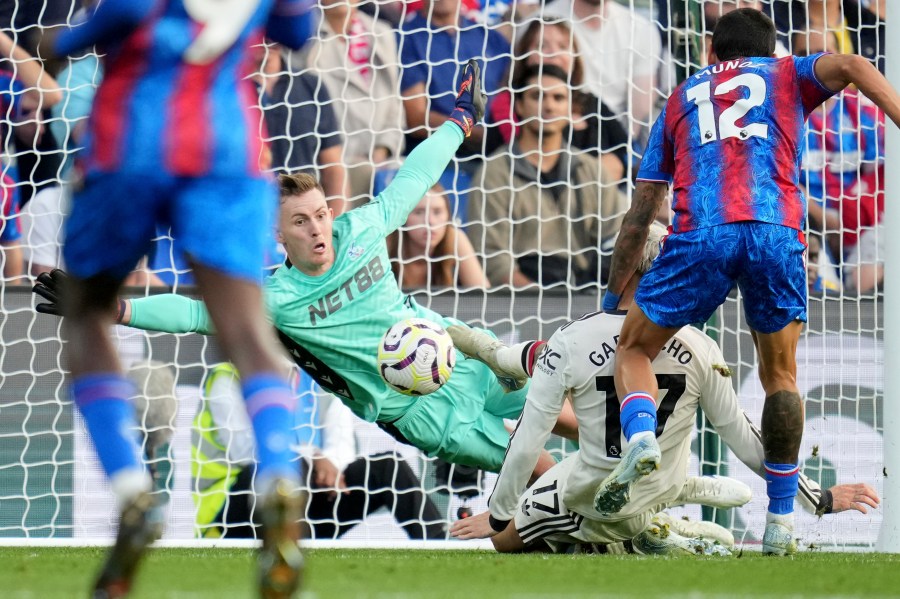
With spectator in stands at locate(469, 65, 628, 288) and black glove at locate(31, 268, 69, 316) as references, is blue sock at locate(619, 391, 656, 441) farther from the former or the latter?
spectator in stands at locate(469, 65, 628, 288)

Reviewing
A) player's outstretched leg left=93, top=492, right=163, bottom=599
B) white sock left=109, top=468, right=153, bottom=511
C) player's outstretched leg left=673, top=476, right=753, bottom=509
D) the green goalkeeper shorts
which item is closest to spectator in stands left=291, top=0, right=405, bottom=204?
the green goalkeeper shorts

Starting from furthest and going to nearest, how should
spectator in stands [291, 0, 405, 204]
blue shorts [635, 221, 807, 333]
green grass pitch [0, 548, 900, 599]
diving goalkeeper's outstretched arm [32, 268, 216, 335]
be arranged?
spectator in stands [291, 0, 405, 204] < diving goalkeeper's outstretched arm [32, 268, 216, 335] < blue shorts [635, 221, 807, 333] < green grass pitch [0, 548, 900, 599]

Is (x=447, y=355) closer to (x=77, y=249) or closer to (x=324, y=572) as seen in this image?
(x=324, y=572)

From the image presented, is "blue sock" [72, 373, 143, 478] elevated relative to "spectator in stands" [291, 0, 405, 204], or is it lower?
lower

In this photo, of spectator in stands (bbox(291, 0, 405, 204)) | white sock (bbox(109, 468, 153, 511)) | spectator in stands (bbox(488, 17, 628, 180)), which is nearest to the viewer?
white sock (bbox(109, 468, 153, 511))

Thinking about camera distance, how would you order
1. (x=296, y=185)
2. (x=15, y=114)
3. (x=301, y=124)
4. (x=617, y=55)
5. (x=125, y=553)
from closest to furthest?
(x=125, y=553) < (x=296, y=185) < (x=15, y=114) < (x=301, y=124) < (x=617, y=55)

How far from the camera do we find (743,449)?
4891 mm

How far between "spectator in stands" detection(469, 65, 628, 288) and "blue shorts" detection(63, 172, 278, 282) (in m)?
4.52

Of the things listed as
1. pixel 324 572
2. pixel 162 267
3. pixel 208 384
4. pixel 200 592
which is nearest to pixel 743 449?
pixel 324 572

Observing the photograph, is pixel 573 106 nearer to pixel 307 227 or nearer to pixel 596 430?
pixel 307 227

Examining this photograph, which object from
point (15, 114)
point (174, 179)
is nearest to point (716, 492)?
point (174, 179)

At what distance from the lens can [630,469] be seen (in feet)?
13.6

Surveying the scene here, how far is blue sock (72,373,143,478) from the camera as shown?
266 centimetres

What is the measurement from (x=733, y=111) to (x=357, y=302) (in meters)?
1.91
